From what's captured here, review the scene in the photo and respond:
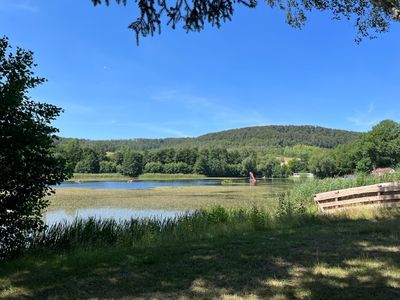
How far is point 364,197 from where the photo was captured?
36.6ft

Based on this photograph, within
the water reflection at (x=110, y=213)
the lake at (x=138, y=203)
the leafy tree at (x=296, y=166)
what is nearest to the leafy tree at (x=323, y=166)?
the leafy tree at (x=296, y=166)

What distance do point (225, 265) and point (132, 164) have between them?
376 feet

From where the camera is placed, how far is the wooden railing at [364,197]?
1066cm

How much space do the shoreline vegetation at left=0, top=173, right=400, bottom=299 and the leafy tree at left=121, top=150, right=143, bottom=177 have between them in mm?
110491

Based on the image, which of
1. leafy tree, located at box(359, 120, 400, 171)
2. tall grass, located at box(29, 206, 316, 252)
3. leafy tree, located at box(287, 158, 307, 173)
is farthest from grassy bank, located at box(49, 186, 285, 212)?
leafy tree, located at box(287, 158, 307, 173)

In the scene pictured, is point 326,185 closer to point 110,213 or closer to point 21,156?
point 110,213

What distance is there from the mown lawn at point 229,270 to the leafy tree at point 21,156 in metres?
0.56

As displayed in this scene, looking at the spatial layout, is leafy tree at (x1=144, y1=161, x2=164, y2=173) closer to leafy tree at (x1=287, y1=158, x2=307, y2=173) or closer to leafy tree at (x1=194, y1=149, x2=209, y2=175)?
leafy tree at (x1=194, y1=149, x2=209, y2=175)

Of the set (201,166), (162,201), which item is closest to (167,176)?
(201,166)

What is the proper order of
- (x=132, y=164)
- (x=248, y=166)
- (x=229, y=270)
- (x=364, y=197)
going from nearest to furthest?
(x=229, y=270), (x=364, y=197), (x=132, y=164), (x=248, y=166)

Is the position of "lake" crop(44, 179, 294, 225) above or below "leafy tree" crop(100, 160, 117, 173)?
below

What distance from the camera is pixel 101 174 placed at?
111938 millimetres

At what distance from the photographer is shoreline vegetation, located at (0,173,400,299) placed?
13.5ft

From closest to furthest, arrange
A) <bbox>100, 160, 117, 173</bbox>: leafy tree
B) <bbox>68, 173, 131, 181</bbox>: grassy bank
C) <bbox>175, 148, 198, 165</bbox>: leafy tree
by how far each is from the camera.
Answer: <bbox>68, 173, 131, 181</bbox>: grassy bank < <bbox>100, 160, 117, 173</bbox>: leafy tree < <bbox>175, 148, 198, 165</bbox>: leafy tree
